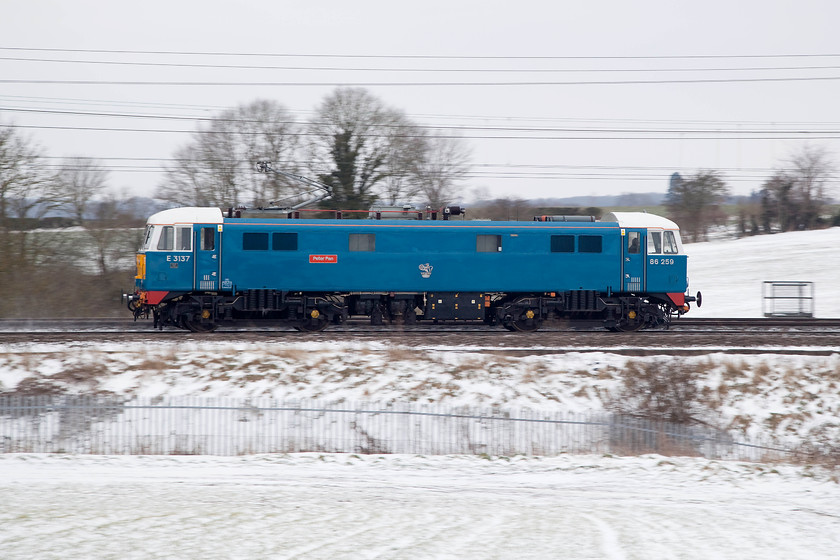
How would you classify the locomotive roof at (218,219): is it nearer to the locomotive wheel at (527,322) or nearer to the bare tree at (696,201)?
the locomotive wheel at (527,322)

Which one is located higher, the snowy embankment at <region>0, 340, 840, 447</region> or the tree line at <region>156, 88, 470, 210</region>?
the tree line at <region>156, 88, 470, 210</region>

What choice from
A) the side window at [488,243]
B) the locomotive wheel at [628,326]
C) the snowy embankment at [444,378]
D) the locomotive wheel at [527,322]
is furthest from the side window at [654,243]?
the snowy embankment at [444,378]

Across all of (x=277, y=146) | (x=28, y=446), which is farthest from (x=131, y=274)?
(x=28, y=446)

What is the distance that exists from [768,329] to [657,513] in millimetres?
16036

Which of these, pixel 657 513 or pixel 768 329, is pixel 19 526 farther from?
pixel 768 329

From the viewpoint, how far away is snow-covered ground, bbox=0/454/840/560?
23.4 feet

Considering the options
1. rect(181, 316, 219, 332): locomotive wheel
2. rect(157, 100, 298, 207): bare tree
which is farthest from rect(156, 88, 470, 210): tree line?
rect(181, 316, 219, 332): locomotive wheel

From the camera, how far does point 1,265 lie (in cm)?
2716

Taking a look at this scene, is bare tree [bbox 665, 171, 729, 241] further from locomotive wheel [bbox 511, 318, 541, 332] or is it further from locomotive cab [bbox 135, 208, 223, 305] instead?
locomotive cab [bbox 135, 208, 223, 305]

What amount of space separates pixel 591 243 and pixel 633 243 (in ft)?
4.25

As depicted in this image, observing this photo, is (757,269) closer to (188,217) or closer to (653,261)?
(653,261)

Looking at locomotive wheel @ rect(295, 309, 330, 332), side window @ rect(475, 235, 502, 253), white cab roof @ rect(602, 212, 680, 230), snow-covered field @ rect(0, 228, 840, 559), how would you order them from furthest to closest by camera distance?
white cab roof @ rect(602, 212, 680, 230) → side window @ rect(475, 235, 502, 253) → locomotive wheel @ rect(295, 309, 330, 332) → snow-covered field @ rect(0, 228, 840, 559)

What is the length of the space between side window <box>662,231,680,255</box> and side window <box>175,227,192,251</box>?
45.4ft

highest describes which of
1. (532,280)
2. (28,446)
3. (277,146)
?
(277,146)
